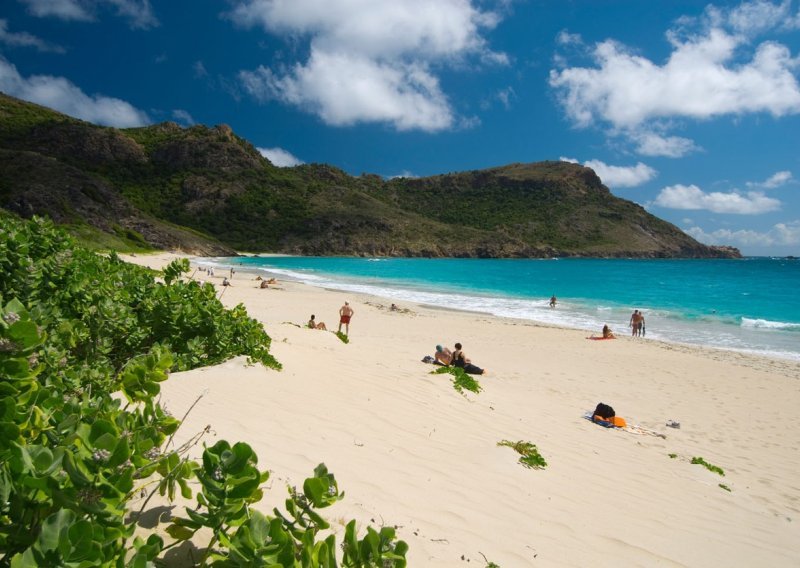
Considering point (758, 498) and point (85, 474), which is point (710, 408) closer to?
point (758, 498)

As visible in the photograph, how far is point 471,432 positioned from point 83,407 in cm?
476

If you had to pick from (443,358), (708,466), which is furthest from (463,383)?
(708,466)

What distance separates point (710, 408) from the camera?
34.7 ft

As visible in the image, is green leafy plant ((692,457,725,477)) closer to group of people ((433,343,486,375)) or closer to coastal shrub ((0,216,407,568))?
group of people ((433,343,486,375))

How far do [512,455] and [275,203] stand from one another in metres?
124

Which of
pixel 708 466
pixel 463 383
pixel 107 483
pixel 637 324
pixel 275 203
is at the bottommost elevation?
pixel 708 466

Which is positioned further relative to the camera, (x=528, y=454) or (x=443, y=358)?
(x=443, y=358)

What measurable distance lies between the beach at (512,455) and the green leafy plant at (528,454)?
13 cm

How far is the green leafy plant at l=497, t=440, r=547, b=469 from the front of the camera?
16.8 ft

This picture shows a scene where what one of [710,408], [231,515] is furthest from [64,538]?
[710,408]

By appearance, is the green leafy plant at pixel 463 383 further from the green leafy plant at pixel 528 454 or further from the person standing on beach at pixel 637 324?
the person standing on beach at pixel 637 324

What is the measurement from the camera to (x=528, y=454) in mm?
5316

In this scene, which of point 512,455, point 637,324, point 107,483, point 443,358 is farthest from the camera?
point 637,324

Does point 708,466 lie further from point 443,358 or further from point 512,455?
point 443,358
